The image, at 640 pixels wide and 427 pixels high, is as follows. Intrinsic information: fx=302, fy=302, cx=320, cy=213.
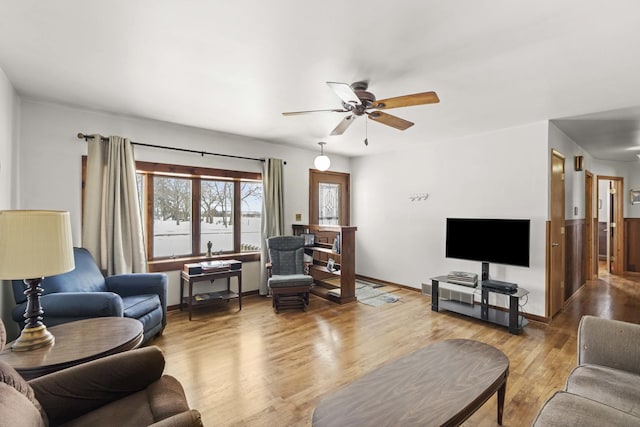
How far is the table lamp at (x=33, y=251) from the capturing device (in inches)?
63.2

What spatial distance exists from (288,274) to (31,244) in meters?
3.26

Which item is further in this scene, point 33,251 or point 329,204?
point 329,204

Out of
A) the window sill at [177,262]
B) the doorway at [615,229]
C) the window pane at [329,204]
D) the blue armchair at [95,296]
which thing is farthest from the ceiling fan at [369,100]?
the doorway at [615,229]

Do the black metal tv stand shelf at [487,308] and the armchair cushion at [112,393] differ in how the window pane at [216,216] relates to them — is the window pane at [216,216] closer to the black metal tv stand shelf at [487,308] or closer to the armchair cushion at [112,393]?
the armchair cushion at [112,393]

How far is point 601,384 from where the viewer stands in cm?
163

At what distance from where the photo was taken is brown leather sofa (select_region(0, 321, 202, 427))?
3.90ft

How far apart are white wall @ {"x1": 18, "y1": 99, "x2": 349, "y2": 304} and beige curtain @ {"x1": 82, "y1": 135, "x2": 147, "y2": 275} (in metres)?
0.18

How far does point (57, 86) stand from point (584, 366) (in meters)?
4.73

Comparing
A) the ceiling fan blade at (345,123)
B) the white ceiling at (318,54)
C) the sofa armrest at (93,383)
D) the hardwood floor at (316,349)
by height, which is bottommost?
the hardwood floor at (316,349)

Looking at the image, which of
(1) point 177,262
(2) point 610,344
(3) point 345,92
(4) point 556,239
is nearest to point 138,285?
(1) point 177,262

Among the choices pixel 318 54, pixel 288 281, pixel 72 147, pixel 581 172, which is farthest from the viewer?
pixel 581 172

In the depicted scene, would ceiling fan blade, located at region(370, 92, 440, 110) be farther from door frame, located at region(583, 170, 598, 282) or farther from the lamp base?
door frame, located at region(583, 170, 598, 282)

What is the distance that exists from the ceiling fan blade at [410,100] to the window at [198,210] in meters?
2.92

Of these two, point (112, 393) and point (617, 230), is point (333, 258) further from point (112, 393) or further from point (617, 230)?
point (617, 230)
